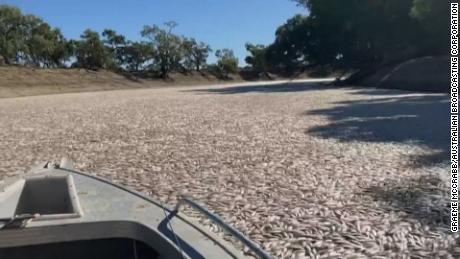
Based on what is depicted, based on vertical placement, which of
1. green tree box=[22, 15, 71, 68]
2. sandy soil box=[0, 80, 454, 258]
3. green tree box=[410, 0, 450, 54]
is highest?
green tree box=[22, 15, 71, 68]

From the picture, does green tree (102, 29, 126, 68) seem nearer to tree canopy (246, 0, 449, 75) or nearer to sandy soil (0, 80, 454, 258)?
tree canopy (246, 0, 449, 75)

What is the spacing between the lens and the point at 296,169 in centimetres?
814

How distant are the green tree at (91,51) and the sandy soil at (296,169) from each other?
57.1 metres

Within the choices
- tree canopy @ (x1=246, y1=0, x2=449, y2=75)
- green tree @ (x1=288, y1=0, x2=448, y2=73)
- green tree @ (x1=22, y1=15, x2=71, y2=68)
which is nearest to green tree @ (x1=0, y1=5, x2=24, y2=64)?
green tree @ (x1=22, y1=15, x2=71, y2=68)

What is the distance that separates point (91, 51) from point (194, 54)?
77.3 feet

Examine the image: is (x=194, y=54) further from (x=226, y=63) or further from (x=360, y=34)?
(x=360, y=34)

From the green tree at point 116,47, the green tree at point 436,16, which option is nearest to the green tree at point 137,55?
the green tree at point 116,47

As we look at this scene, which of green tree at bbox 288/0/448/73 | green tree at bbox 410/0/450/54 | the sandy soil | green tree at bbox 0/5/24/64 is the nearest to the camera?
the sandy soil

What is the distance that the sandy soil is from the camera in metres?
4.70

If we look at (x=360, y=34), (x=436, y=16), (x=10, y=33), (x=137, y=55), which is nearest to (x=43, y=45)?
(x=10, y=33)

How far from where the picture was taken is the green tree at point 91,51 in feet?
235

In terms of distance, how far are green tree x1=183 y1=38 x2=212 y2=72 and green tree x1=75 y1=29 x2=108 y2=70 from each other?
17532mm

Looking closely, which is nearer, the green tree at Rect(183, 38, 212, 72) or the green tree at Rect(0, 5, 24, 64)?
the green tree at Rect(0, 5, 24, 64)

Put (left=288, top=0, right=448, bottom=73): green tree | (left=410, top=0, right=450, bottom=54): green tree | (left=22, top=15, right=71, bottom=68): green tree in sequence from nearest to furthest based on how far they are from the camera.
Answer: (left=410, top=0, right=450, bottom=54): green tree < (left=288, top=0, right=448, bottom=73): green tree < (left=22, top=15, right=71, bottom=68): green tree
